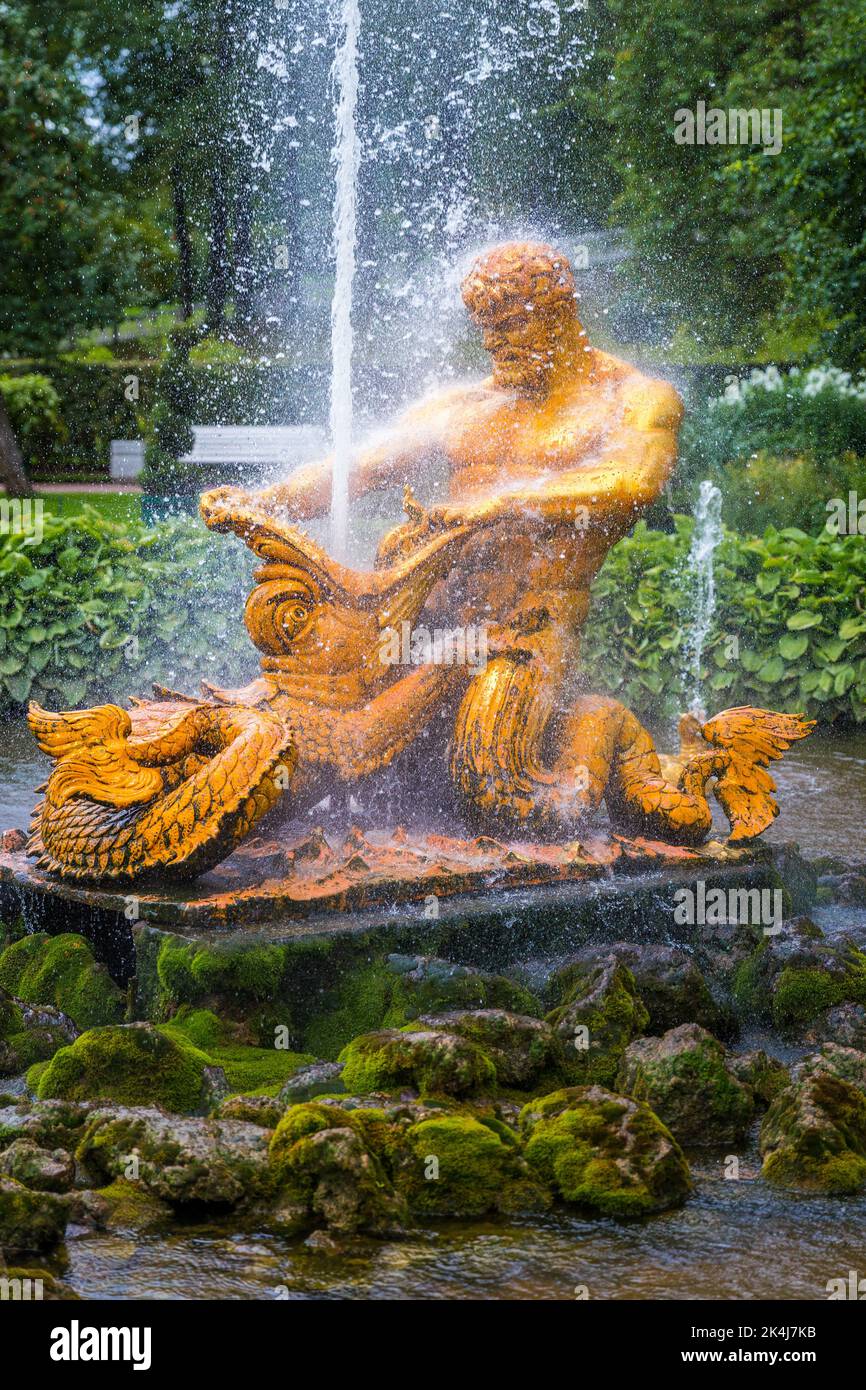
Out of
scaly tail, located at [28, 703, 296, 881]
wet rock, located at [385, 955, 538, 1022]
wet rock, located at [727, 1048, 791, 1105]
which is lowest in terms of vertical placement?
wet rock, located at [727, 1048, 791, 1105]

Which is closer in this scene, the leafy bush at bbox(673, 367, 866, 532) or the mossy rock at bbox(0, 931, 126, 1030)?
the mossy rock at bbox(0, 931, 126, 1030)

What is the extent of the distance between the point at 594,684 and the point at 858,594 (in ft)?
5.88

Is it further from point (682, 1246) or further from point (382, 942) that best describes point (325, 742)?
point (682, 1246)

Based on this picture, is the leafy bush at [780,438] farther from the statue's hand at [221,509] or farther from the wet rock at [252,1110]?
the wet rock at [252,1110]

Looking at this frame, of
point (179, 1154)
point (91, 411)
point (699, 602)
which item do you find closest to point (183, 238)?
point (91, 411)

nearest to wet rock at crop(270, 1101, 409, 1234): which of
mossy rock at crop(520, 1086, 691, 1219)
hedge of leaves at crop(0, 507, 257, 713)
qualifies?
mossy rock at crop(520, 1086, 691, 1219)

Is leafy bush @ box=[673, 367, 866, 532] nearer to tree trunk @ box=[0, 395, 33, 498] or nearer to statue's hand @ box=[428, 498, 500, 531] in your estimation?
tree trunk @ box=[0, 395, 33, 498]

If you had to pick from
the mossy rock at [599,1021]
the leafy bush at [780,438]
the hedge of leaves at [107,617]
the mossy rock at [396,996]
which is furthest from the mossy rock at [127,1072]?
the leafy bush at [780,438]

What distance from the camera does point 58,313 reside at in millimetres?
20266

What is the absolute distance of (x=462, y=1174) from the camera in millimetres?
3674

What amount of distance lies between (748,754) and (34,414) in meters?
20.1

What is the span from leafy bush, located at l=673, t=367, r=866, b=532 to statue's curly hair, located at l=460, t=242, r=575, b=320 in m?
12.1

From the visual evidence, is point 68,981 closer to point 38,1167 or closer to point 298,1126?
point 38,1167

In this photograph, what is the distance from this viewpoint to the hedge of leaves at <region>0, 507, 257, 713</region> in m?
10.7
